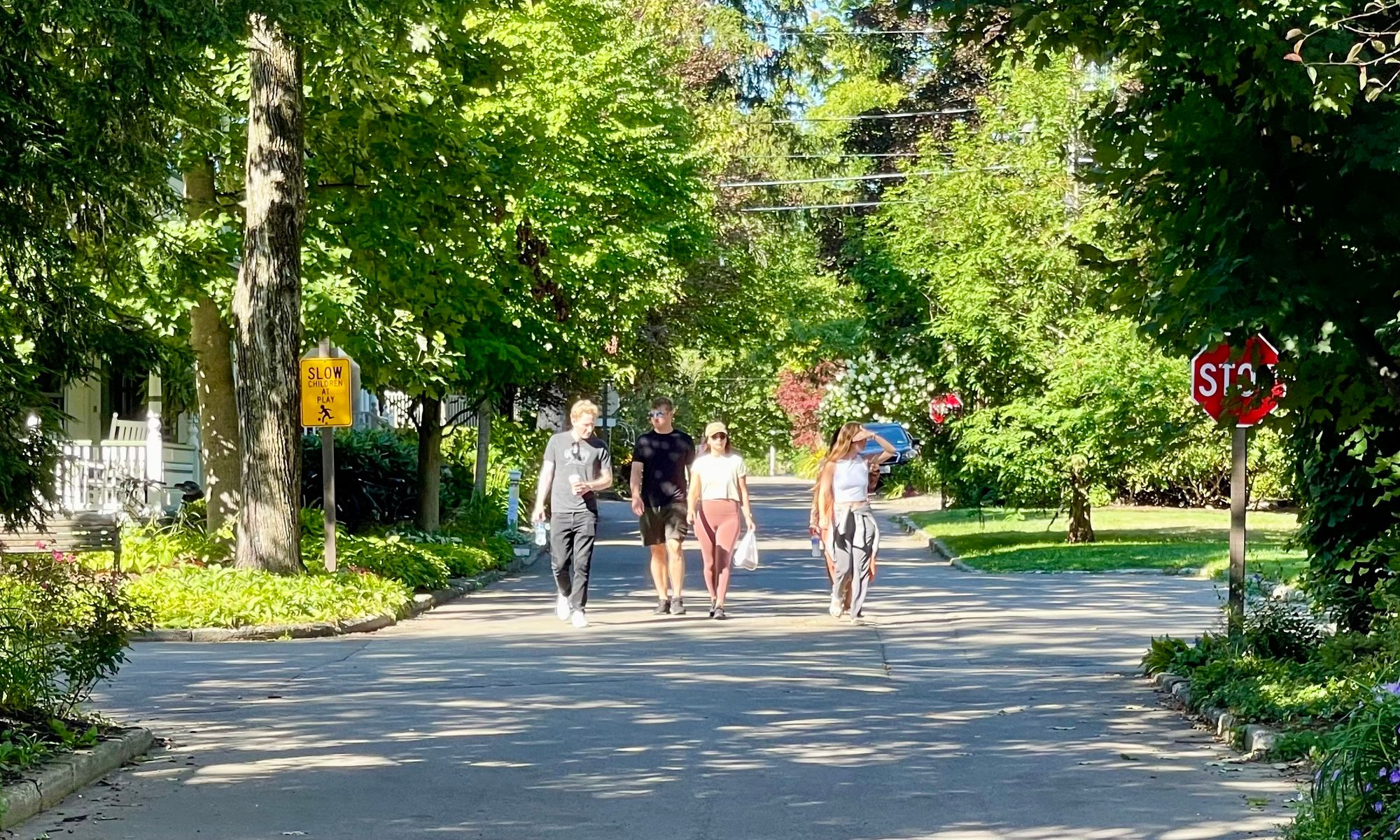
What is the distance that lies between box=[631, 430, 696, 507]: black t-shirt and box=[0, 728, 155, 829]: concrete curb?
9.17 m

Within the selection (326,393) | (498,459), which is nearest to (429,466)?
(326,393)

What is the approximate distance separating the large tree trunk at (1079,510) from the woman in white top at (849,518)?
13.7 meters

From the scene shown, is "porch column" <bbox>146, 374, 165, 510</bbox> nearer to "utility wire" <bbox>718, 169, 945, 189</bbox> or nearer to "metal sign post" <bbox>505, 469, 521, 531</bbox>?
"metal sign post" <bbox>505, 469, 521, 531</bbox>

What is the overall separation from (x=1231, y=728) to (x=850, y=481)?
322 inches

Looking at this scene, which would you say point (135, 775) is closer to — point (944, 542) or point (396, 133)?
point (396, 133)

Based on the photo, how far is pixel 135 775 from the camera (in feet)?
31.3

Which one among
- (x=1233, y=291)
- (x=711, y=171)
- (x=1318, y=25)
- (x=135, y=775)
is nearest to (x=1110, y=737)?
(x=1233, y=291)

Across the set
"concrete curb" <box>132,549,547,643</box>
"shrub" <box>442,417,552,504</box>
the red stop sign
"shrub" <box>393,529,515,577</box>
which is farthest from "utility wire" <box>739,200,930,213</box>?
the red stop sign

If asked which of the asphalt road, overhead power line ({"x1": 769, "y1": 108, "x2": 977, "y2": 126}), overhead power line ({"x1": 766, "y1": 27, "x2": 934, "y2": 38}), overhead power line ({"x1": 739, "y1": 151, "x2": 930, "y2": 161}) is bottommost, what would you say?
the asphalt road

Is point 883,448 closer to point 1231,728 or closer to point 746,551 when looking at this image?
point 746,551

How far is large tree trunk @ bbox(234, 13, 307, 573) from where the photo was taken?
20.1m

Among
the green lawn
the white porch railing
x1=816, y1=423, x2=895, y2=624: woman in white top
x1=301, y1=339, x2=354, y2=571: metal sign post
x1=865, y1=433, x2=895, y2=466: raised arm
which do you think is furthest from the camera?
the green lawn

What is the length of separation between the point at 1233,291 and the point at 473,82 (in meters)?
12.5

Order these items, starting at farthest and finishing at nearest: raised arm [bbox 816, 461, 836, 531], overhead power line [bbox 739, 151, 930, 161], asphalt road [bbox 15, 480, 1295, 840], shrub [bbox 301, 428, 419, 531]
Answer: overhead power line [bbox 739, 151, 930, 161] < shrub [bbox 301, 428, 419, 531] < raised arm [bbox 816, 461, 836, 531] < asphalt road [bbox 15, 480, 1295, 840]
